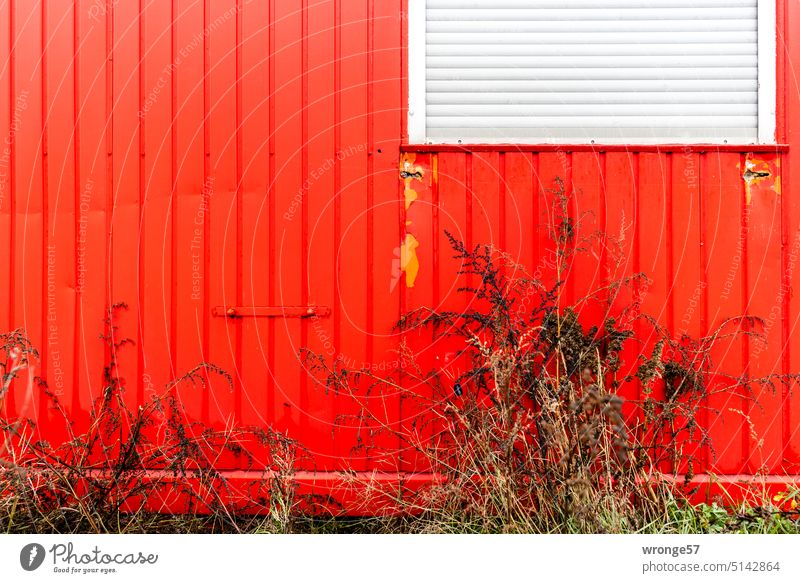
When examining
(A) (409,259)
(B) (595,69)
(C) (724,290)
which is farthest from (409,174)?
(C) (724,290)

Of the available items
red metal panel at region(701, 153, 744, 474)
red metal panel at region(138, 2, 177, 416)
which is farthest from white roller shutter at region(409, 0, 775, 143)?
red metal panel at region(138, 2, 177, 416)

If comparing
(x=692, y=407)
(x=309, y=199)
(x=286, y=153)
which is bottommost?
(x=692, y=407)

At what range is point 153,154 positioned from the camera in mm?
3848

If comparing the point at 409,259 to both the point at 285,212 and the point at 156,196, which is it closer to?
the point at 285,212

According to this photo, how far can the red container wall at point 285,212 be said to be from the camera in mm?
3775

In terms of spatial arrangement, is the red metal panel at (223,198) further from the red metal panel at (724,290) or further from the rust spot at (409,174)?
the red metal panel at (724,290)

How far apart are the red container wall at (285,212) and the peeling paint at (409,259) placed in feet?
0.08

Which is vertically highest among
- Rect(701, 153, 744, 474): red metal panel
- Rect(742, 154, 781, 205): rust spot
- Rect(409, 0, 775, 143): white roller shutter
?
Rect(409, 0, 775, 143): white roller shutter

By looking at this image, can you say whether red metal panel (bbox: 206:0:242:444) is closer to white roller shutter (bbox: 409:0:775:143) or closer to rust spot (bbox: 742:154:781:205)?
white roller shutter (bbox: 409:0:775:143)

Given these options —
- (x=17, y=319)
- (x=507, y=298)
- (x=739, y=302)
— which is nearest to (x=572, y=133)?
(x=507, y=298)

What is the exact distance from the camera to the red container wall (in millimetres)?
3775

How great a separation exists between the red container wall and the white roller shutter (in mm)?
119

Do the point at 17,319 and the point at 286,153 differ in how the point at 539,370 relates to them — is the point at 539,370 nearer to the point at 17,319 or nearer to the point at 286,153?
→ the point at 286,153

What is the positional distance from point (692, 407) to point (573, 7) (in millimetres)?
2396
